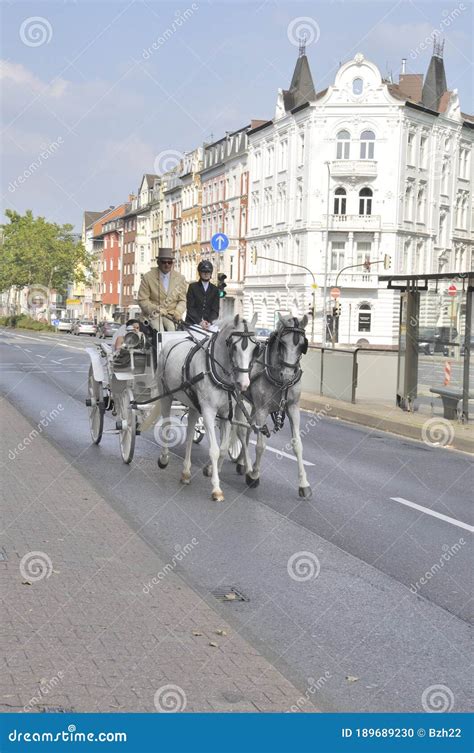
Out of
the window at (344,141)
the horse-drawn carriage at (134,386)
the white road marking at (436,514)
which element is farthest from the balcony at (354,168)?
the white road marking at (436,514)

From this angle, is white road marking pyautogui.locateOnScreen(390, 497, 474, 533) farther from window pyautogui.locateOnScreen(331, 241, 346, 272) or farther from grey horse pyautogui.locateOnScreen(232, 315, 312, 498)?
window pyautogui.locateOnScreen(331, 241, 346, 272)

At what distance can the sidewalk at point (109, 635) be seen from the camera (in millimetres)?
4828

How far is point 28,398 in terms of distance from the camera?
23.5 meters

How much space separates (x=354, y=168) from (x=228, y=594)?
7096 centimetres

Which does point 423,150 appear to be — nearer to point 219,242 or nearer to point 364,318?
point 364,318

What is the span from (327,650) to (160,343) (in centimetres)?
713

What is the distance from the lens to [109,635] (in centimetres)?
576

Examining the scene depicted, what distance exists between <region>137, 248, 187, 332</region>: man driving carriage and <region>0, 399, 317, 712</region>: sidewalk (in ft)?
14.7

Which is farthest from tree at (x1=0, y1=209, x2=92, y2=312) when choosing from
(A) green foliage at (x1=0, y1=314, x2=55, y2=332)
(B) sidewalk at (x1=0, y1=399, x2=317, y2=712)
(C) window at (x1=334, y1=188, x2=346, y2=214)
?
(B) sidewalk at (x1=0, y1=399, x2=317, y2=712)

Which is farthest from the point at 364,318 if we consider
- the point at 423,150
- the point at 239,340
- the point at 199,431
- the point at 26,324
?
the point at 239,340

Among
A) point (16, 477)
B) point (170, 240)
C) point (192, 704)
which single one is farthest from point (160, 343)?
point (170, 240)

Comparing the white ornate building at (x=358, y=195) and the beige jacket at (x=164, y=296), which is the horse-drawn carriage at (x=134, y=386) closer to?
the beige jacket at (x=164, y=296)

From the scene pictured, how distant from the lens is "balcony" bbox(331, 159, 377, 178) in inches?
2980

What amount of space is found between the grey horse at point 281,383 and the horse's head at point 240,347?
1.04 feet
